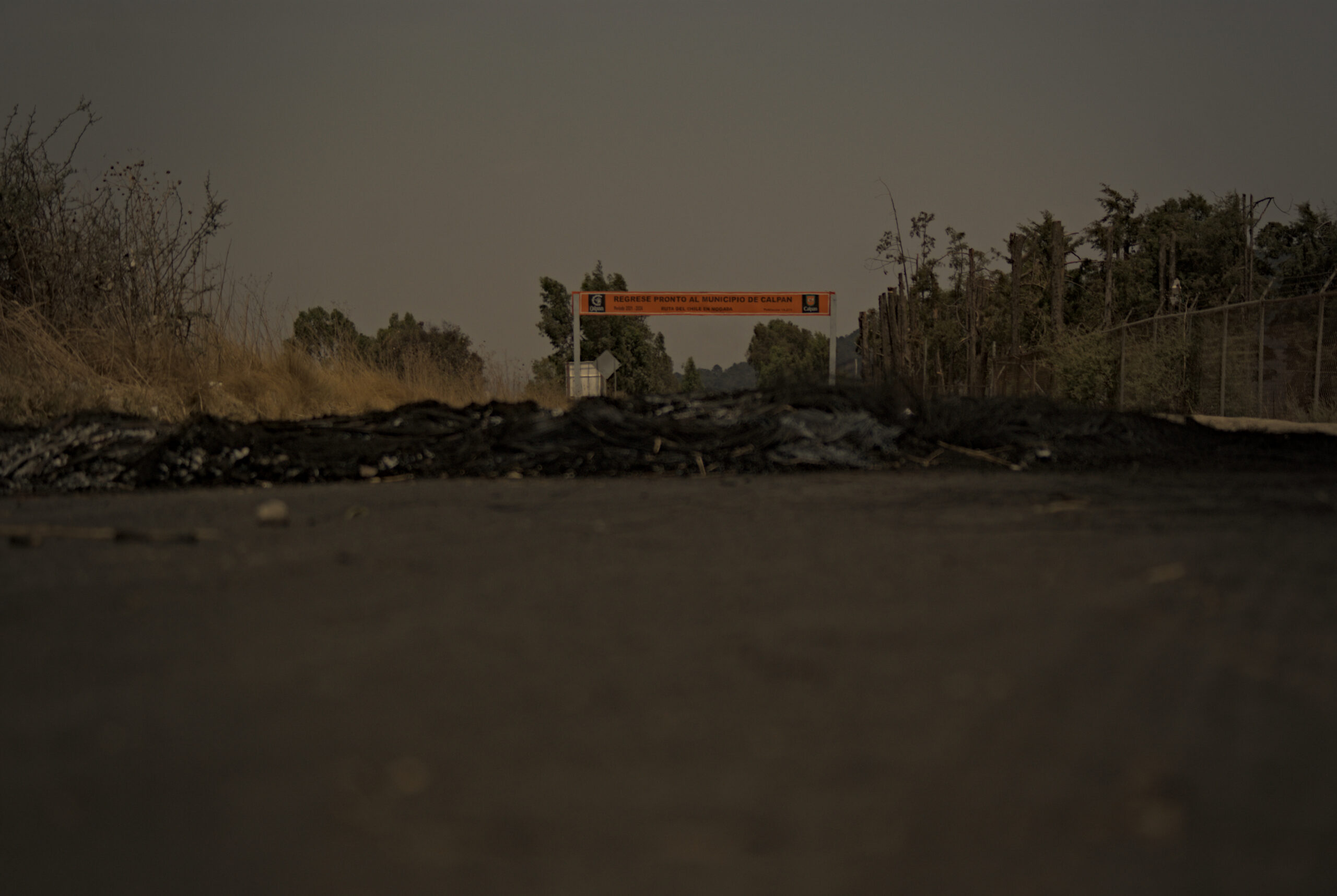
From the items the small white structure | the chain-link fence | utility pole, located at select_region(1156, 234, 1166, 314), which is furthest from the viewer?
utility pole, located at select_region(1156, 234, 1166, 314)

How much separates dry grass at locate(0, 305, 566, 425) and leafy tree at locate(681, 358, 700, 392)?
309ft

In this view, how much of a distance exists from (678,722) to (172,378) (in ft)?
28.9

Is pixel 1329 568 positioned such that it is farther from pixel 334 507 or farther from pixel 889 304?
pixel 889 304

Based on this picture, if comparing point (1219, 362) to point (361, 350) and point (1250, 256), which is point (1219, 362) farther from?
point (1250, 256)

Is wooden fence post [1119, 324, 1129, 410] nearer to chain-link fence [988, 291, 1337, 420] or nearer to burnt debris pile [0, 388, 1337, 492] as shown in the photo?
chain-link fence [988, 291, 1337, 420]

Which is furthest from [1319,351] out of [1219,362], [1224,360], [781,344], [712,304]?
[781,344]

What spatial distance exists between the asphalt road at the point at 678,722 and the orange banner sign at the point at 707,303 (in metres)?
21.3

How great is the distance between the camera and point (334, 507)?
14.0 feet

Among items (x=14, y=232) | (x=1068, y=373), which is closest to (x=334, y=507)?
(x=14, y=232)

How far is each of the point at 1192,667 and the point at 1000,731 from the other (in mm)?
455

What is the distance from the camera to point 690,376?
385ft

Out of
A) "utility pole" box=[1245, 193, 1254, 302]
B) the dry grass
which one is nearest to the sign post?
the dry grass

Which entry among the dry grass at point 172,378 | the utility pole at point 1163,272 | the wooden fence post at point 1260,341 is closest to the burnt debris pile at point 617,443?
the dry grass at point 172,378

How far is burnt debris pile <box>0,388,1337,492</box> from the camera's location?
588cm
